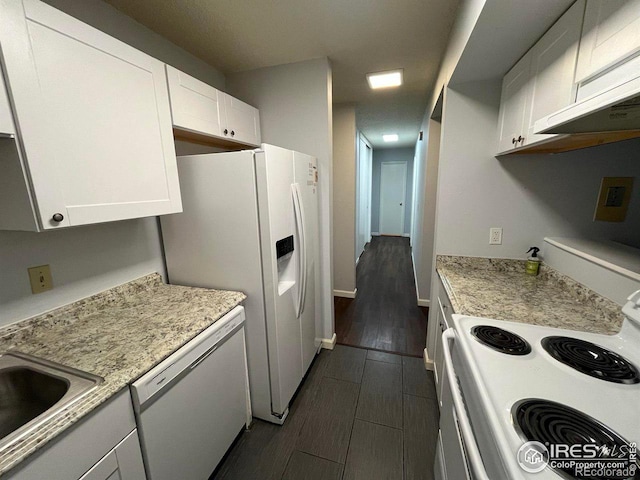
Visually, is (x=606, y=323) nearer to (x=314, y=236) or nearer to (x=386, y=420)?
(x=386, y=420)

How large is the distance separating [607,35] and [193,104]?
1.86m

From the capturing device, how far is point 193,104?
158cm

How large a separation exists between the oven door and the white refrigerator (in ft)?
3.12

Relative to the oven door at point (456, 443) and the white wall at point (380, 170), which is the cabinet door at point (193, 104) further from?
the white wall at point (380, 170)

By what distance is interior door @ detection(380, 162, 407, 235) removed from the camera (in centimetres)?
764

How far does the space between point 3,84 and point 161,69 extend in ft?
2.22

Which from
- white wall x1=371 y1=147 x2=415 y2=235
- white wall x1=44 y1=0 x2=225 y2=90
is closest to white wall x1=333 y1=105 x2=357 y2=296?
white wall x1=44 y1=0 x2=225 y2=90

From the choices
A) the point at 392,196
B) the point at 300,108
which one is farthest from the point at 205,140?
the point at 392,196

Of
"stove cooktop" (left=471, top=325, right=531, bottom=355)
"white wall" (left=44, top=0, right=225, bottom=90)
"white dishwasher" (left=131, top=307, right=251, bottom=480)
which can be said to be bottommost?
"white dishwasher" (left=131, top=307, right=251, bottom=480)

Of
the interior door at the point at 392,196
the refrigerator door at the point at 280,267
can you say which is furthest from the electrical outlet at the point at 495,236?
the interior door at the point at 392,196

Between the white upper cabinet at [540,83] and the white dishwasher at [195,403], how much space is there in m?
1.82

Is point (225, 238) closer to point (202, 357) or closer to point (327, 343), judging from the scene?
point (202, 357)

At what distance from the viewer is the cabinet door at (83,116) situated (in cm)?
87

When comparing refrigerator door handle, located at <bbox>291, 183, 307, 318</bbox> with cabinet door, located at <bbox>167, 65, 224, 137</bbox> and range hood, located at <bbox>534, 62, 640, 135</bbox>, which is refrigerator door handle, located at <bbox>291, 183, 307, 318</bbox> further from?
range hood, located at <bbox>534, 62, 640, 135</bbox>
